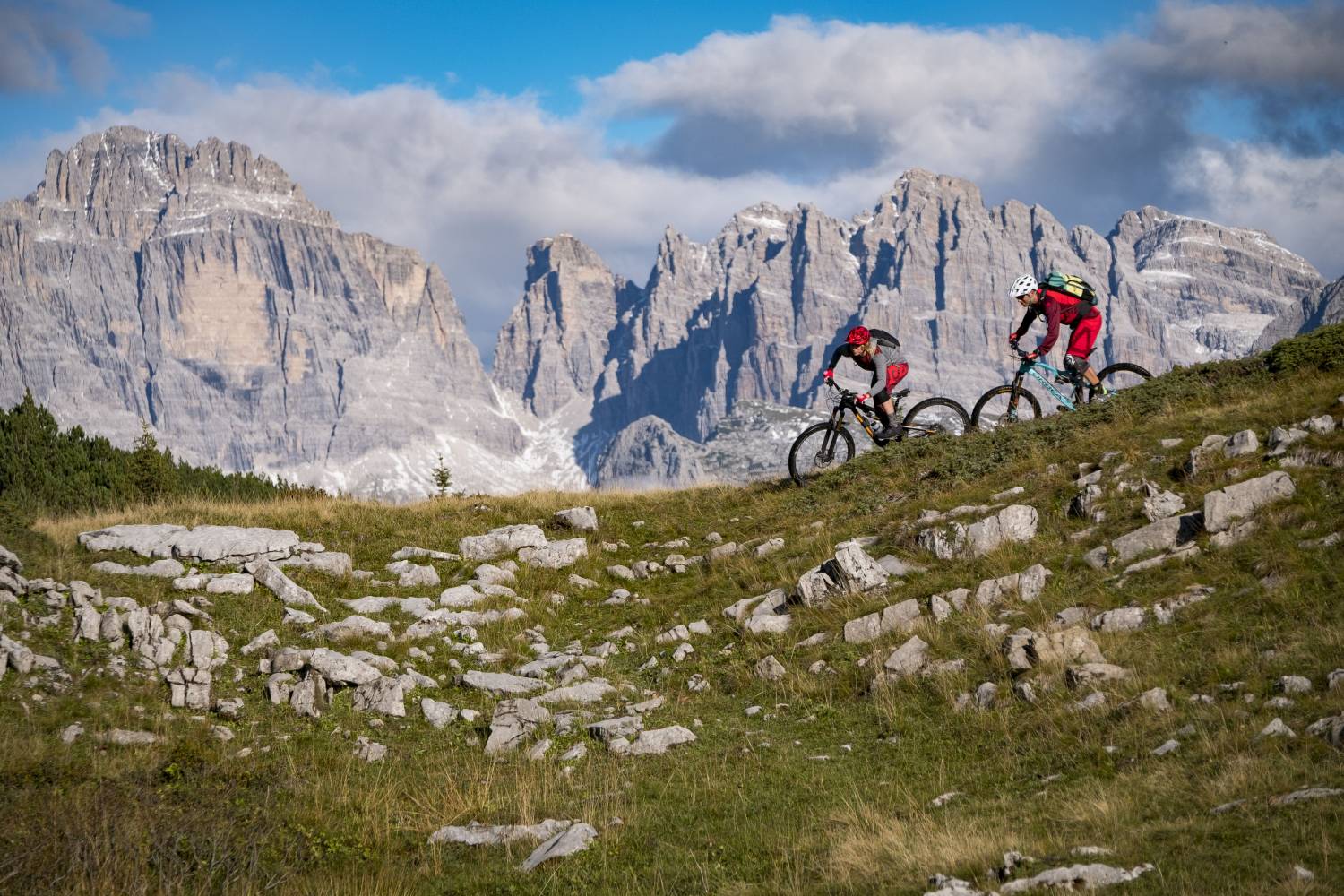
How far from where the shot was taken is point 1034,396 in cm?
2403

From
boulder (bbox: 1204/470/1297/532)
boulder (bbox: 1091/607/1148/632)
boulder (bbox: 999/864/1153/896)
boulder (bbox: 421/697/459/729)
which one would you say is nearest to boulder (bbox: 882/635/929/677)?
boulder (bbox: 1091/607/1148/632)

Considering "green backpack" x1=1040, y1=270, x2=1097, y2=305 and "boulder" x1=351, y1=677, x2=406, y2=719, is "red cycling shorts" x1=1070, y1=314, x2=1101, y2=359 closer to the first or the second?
"green backpack" x1=1040, y1=270, x2=1097, y2=305

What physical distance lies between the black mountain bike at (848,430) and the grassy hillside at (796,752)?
15.8ft

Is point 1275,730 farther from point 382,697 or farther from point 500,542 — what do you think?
point 500,542

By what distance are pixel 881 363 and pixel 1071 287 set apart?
4354mm

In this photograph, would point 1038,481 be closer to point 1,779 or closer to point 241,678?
point 241,678

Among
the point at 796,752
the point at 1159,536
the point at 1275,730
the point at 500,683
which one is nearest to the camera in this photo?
the point at 1275,730

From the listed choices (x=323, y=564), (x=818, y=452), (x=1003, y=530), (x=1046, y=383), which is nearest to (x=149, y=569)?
(x=323, y=564)

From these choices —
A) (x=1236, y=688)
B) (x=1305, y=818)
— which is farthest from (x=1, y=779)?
(x=1236, y=688)

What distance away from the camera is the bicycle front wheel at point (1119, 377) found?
76.4ft

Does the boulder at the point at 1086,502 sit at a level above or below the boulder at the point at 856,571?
above

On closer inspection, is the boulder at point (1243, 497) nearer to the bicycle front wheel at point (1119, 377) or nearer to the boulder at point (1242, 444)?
the boulder at point (1242, 444)

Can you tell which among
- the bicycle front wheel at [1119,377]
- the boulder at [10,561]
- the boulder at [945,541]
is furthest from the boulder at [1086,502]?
the boulder at [10,561]

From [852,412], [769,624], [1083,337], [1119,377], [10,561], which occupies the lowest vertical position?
[769,624]
